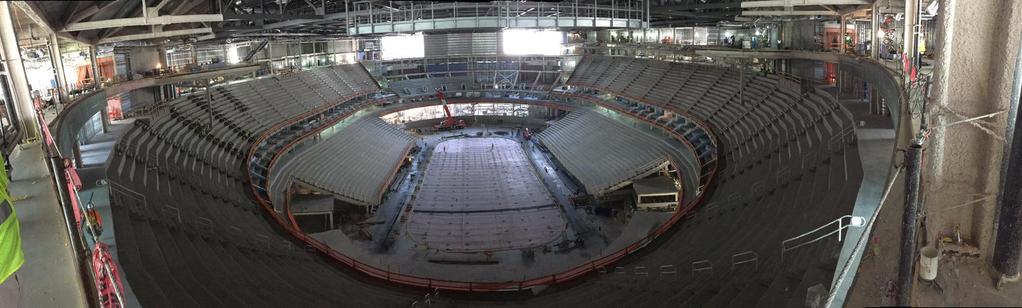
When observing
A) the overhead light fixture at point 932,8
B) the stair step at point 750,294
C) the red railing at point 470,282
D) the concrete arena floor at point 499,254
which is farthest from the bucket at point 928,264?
the overhead light fixture at point 932,8

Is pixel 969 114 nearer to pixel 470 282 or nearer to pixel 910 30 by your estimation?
pixel 910 30

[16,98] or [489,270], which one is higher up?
[16,98]

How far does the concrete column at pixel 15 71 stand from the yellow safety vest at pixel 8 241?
2960 millimetres

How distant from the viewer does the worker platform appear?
23.4 m

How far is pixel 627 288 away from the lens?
1569 centimetres

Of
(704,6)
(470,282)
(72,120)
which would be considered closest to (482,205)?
(470,282)

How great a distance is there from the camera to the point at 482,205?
2791cm

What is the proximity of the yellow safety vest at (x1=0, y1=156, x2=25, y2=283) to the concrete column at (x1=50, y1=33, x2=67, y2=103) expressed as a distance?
11609 mm

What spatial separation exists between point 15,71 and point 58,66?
9.03m

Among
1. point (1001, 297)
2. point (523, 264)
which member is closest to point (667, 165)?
point (523, 264)

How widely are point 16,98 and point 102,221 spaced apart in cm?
251

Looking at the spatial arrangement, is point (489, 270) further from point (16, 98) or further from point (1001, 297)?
point (1001, 297)

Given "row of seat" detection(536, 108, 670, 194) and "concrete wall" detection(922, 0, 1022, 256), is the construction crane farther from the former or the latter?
"concrete wall" detection(922, 0, 1022, 256)

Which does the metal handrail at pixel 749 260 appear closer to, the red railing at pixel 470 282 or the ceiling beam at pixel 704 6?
the red railing at pixel 470 282
